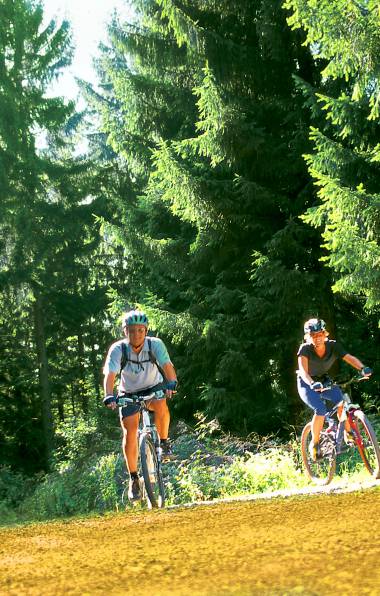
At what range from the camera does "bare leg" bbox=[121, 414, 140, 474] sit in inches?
328

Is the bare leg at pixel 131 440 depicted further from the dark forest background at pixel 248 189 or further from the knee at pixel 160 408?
the dark forest background at pixel 248 189

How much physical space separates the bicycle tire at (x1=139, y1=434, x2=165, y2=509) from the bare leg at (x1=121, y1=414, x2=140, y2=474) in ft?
0.58

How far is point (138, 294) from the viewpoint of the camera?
19.0 metres

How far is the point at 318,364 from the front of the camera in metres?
9.13

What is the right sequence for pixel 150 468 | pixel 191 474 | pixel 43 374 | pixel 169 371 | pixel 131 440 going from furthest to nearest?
pixel 43 374 < pixel 191 474 < pixel 131 440 < pixel 150 468 < pixel 169 371

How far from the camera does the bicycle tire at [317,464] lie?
9293 mm

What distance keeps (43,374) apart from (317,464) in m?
19.2

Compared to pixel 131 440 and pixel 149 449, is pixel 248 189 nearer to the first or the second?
pixel 131 440

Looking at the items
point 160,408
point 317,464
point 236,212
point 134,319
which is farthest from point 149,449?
point 236,212

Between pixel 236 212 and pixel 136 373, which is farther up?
pixel 236 212

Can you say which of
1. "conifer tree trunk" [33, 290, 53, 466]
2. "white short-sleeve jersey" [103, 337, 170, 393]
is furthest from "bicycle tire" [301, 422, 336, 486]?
"conifer tree trunk" [33, 290, 53, 466]

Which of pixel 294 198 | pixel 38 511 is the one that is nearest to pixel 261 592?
pixel 38 511

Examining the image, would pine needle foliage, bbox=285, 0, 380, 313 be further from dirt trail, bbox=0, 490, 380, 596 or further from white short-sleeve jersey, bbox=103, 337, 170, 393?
dirt trail, bbox=0, 490, 380, 596

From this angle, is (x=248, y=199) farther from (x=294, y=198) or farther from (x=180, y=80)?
(x=180, y=80)
